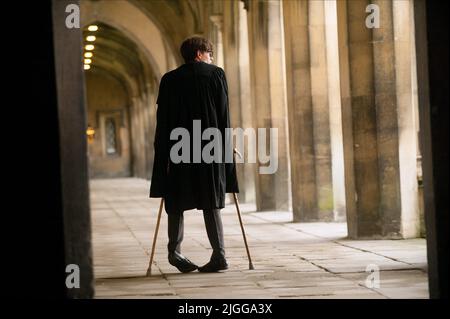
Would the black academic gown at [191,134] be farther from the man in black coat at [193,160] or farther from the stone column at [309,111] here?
the stone column at [309,111]

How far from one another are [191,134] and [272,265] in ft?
4.33

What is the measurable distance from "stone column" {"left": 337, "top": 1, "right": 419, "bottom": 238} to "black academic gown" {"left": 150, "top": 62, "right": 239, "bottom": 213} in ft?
9.01

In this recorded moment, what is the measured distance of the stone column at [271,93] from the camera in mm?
14891

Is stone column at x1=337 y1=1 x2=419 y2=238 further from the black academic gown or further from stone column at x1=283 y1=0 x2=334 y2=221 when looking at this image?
the black academic gown

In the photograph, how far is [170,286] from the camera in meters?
6.41

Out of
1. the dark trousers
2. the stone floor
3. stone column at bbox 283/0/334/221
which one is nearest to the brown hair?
the dark trousers

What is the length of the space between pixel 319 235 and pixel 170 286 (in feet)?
13.1

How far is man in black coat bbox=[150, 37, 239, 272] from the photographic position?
23.2ft

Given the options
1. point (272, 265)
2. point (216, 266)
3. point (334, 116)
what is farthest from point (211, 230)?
point (334, 116)

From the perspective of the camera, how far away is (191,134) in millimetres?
7098

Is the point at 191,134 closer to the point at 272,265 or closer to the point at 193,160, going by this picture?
the point at 193,160

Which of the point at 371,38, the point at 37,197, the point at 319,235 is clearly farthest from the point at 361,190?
the point at 37,197

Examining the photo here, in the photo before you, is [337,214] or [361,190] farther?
[337,214]
